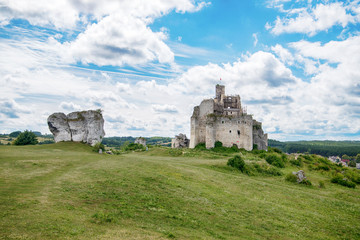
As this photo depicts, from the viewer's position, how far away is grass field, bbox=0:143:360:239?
9.73m

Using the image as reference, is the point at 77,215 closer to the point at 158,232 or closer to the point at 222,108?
the point at 158,232

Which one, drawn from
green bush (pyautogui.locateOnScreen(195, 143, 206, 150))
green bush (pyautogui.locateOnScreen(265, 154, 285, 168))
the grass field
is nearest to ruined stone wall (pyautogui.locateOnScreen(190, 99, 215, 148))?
green bush (pyautogui.locateOnScreen(195, 143, 206, 150))

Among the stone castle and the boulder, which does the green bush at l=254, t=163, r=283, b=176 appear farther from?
the boulder

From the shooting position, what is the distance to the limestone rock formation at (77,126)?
45188mm

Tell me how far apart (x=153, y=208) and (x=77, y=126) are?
3743cm

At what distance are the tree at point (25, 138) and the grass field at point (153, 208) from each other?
88.1 ft

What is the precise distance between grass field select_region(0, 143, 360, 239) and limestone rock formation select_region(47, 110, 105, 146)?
2216cm

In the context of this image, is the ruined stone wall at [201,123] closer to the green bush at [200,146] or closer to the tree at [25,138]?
the green bush at [200,146]

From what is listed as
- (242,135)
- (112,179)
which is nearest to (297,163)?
(242,135)

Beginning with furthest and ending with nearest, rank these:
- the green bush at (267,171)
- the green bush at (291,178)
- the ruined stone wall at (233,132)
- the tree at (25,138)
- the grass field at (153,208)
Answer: the ruined stone wall at (233,132)
the tree at (25,138)
the green bush at (267,171)
the green bush at (291,178)
the grass field at (153,208)

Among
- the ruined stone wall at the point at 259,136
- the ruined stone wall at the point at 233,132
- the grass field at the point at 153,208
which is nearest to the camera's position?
the grass field at the point at 153,208

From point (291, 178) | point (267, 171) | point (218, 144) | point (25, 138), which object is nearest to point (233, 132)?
point (218, 144)

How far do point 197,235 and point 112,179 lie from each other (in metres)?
10.3

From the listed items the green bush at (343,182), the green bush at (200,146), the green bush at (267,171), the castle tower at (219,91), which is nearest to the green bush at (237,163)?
the green bush at (267,171)
